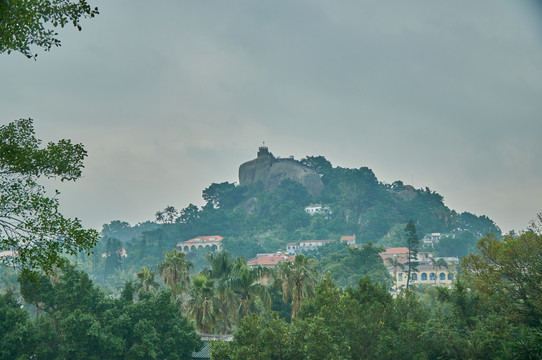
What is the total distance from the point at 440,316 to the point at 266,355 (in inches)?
293

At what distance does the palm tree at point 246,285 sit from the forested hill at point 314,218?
107 meters

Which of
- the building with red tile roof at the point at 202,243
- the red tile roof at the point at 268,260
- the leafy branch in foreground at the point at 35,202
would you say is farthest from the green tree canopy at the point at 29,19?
the building with red tile roof at the point at 202,243

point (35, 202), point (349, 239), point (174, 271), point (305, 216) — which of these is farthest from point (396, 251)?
→ point (35, 202)

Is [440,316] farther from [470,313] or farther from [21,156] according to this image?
[21,156]

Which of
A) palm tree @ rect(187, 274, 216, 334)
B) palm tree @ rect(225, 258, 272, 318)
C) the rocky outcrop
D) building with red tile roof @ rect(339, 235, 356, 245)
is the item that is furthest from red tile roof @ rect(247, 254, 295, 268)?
palm tree @ rect(187, 274, 216, 334)

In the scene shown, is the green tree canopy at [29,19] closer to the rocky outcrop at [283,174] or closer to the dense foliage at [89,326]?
the dense foliage at [89,326]

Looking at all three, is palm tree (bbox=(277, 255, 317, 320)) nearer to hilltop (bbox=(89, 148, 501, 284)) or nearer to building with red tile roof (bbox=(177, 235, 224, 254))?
hilltop (bbox=(89, 148, 501, 284))

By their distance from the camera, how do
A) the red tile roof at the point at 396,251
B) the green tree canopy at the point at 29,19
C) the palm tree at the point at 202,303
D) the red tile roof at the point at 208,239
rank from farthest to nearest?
1. the red tile roof at the point at 208,239
2. the red tile roof at the point at 396,251
3. the palm tree at the point at 202,303
4. the green tree canopy at the point at 29,19

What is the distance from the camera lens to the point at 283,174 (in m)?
191

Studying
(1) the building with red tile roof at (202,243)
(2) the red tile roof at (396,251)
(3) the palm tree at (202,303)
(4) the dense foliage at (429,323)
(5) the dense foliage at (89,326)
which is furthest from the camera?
(1) the building with red tile roof at (202,243)

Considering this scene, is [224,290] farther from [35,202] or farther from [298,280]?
[35,202]

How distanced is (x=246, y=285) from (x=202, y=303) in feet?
9.93

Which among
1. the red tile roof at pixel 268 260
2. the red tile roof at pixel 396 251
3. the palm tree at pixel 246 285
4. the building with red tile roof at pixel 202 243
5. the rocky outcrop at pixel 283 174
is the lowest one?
the palm tree at pixel 246 285

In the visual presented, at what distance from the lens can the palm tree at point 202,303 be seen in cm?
3675
